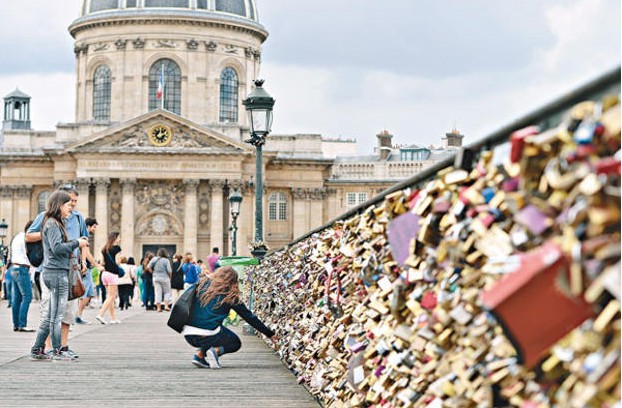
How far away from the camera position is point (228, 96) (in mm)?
79375

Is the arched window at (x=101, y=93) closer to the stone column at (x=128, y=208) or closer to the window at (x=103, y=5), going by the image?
the window at (x=103, y=5)

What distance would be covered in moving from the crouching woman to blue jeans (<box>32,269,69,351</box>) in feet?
4.20

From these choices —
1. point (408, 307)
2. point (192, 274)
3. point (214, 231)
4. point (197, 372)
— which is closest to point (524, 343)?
point (408, 307)

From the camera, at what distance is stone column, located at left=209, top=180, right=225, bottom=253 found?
7194 centimetres

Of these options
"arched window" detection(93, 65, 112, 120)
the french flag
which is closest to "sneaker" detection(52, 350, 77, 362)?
the french flag

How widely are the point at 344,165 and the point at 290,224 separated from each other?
6017 mm

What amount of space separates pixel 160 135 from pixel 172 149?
3.37ft

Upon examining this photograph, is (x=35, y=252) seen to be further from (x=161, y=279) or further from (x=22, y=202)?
(x=22, y=202)

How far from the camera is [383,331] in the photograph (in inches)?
218

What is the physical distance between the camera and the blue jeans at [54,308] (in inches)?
500

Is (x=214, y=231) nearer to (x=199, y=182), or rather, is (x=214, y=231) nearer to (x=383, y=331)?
(x=199, y=182)

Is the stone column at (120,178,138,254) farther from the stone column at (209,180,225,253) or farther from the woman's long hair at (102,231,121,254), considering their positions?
the woman's long hair at (102,231,121,254)

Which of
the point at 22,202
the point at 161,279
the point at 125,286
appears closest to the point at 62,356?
the point at 161,279

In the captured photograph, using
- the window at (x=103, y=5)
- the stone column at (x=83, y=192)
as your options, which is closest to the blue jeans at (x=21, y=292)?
the stone column at (x=83, y=192)
